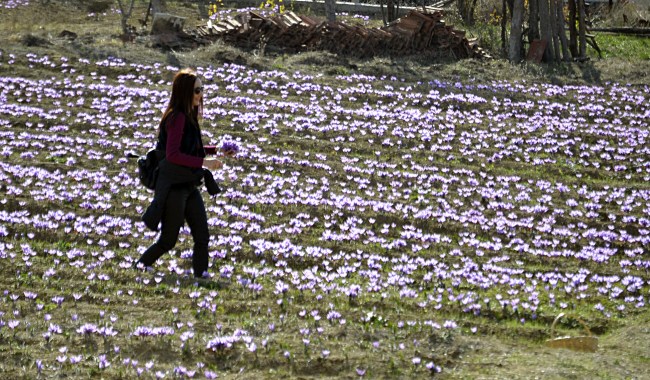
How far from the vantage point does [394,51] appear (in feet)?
60.1

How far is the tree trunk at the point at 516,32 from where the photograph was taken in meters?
18.5

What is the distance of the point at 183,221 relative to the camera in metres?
7.96

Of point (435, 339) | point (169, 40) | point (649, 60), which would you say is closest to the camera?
point (435, 339)

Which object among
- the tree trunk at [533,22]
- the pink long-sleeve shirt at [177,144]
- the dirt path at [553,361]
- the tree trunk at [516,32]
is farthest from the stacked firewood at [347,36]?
the dirt path at [553,361]

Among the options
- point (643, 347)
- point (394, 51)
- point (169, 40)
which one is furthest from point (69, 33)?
point (643, 347)

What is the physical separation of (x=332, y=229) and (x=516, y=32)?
32.1 feet

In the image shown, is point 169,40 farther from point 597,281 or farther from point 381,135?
point 597,281

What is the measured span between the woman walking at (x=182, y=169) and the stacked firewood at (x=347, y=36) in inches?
411

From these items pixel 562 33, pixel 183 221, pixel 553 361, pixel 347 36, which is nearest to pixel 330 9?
pixel 347 36

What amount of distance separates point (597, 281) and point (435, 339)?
2.69 metres

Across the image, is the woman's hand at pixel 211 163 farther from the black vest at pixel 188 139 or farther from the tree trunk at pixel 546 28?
the tree trunk at pixel 546 28

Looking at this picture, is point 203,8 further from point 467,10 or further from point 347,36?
point 347,36

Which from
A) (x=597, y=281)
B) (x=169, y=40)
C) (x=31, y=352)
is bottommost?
(x=597, y=281)

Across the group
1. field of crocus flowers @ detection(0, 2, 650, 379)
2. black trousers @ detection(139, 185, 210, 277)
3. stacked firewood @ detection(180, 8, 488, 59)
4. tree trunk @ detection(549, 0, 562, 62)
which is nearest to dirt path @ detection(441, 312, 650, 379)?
field of crocus flowers @ detection(0, 2, 650, 379)
